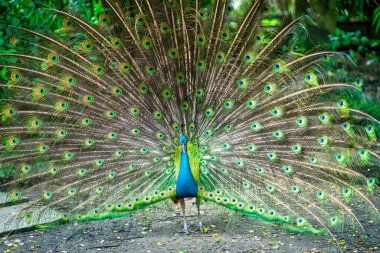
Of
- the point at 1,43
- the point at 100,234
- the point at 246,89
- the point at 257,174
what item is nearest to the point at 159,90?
the point at 246,89

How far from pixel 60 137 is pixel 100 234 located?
1.03m

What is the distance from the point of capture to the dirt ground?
15.0ft

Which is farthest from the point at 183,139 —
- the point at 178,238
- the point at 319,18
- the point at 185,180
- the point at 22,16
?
the point at 22,16

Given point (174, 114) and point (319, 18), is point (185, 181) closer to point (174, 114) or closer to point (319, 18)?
point (174, 114)

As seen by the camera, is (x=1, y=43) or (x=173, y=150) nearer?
(x=173, y=150)

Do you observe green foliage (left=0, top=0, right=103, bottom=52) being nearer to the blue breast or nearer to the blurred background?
the blurred background

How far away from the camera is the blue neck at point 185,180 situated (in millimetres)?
4605

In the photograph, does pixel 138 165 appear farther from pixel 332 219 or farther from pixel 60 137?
pixel 332 219

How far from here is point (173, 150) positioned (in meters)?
4.84

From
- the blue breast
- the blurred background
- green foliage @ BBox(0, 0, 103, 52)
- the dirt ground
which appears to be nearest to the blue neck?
the blue breast

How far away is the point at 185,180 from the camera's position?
4.60 m

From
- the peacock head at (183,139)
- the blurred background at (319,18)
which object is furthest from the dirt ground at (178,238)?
the blurred background at (319,18)

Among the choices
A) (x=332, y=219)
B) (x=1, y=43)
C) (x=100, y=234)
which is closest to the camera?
(x=332, y=219)

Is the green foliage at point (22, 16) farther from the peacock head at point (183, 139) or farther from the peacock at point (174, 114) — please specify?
the peacock head at point (183, 139)
